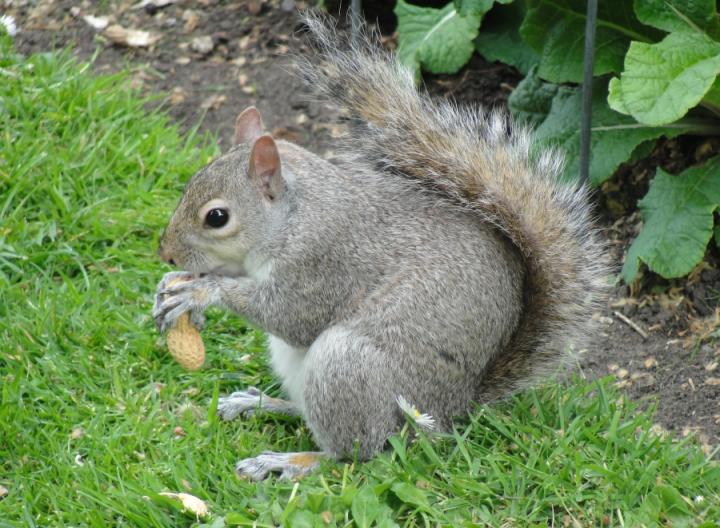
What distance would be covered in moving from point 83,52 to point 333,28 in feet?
5.55

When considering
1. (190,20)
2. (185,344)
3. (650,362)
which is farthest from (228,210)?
(190,20)

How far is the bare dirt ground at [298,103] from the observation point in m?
2.70

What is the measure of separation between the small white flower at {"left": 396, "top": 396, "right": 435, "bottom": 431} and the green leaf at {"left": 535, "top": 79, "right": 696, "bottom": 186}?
3.36ft

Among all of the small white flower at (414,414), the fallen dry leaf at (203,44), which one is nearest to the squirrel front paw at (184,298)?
the small white flower at (414,414)

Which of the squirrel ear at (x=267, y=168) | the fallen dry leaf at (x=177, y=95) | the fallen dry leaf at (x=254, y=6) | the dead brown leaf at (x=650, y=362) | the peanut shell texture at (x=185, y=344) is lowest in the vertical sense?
the dead brown leaf at (x=650, y=362)

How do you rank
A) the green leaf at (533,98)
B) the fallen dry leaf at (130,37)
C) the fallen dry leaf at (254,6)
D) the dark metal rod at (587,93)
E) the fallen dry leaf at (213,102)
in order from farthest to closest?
the fallen dry leaf at (254,6)
the fallen dry leaf at (130,37)
the fallen dry leaf at (213,102)
the green leaf at (533,98)
the dark metal rod at (587,93)

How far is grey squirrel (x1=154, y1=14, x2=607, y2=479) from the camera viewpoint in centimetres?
230

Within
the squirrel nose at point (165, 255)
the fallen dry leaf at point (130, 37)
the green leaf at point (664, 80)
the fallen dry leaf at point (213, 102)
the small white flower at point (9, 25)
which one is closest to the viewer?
the squirrel nose at point (165, 255)

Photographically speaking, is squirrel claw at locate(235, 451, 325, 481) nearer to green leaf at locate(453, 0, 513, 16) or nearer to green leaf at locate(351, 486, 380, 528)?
green leaf at locate(351, 486, 380, 528)

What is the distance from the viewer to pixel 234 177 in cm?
234

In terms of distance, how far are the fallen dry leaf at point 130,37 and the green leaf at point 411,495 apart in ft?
7.71

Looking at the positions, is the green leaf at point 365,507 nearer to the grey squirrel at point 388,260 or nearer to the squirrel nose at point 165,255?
the grey squirrel at point 388,260

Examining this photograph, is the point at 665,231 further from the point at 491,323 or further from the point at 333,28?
the point at 333,28

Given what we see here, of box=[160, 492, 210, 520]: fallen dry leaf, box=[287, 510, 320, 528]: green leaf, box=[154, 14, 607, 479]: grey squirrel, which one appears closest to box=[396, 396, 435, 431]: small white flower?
box=[154, 14, 607, 479]: grey squirrel
